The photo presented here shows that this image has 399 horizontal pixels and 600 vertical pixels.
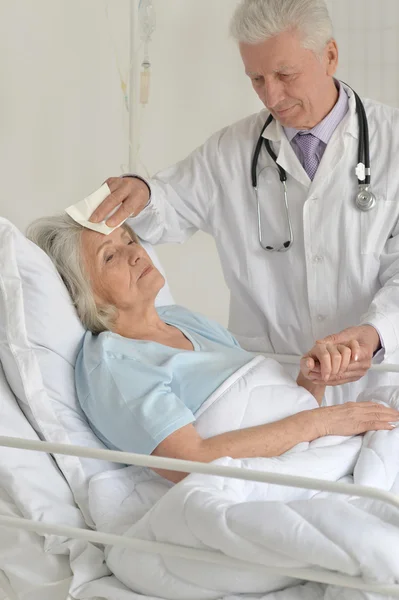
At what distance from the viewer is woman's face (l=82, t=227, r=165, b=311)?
6.54ft

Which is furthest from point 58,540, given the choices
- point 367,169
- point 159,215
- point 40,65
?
point 40,65

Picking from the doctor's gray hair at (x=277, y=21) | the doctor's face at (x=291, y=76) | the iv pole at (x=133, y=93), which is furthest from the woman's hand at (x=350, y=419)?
the iv pole at (x=133, y=93)

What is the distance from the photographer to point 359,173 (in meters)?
2.15

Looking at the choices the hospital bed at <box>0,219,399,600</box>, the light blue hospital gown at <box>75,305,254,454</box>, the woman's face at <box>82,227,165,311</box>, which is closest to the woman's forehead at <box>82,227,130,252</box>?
the woman's face at <box>82,227,165,311</box>

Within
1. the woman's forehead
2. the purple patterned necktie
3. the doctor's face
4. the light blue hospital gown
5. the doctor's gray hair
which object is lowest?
the light blue hospital gown

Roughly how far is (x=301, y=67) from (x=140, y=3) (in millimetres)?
1239

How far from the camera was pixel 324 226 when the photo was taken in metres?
2.19

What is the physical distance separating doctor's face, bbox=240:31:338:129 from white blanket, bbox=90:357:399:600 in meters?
0.63

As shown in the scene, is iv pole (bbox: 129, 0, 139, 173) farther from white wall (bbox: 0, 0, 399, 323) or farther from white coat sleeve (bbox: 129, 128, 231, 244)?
white coat sleeve (bbox: 129, 128, 231, 244)

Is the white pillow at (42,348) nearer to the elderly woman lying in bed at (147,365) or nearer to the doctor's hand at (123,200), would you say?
the elderly woman lying in bed at (147,365)

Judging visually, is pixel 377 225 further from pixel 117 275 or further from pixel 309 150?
pixel 117 275

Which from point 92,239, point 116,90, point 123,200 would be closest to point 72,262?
point 92,239

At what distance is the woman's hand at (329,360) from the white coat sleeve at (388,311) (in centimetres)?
15

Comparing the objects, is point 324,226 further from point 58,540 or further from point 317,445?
point 58,540
